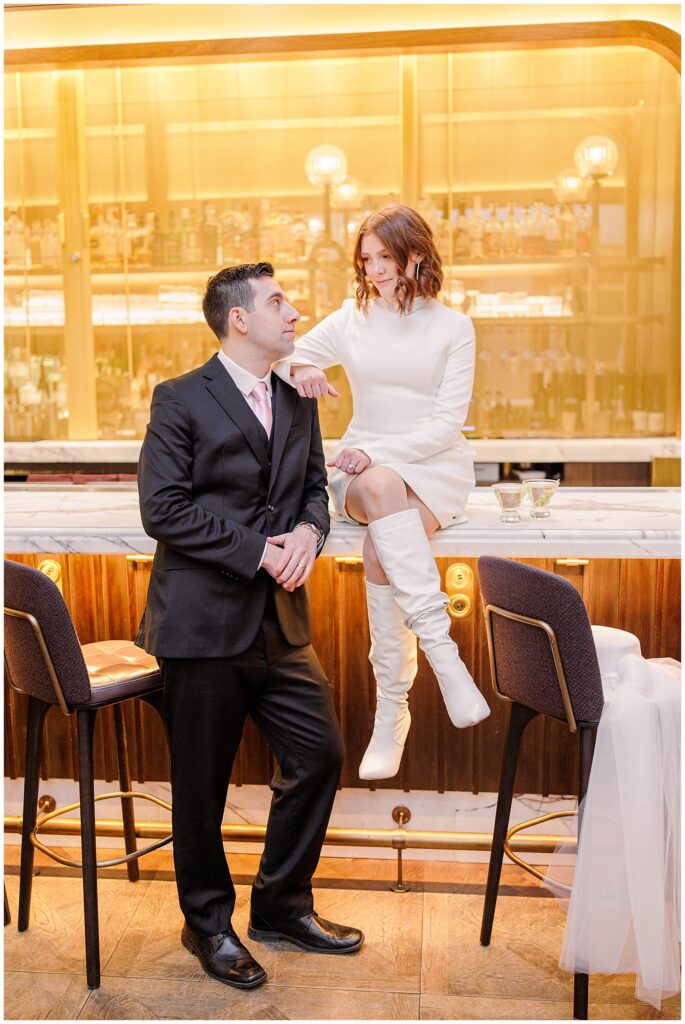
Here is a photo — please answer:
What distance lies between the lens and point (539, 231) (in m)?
5.38

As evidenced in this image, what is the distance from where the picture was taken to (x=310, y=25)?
5.05 meters

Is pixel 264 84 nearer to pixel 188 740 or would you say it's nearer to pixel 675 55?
pixel 675 55

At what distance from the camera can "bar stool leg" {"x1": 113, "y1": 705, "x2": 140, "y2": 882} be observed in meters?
2.78

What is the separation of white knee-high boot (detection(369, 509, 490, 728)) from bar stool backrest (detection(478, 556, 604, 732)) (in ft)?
0.36

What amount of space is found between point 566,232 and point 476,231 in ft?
1.55

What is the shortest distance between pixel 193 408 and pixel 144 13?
340cm

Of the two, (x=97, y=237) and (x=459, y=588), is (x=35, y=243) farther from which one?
(x=459, y=588)

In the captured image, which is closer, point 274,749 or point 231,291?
point 231,291

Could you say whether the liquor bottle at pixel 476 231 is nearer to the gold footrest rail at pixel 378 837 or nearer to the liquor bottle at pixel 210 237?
the liquor bottle at pixel 210 237

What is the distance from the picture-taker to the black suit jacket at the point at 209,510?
2273mm

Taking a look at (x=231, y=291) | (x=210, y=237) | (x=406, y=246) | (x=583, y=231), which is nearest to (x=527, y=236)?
(x=583, y=231)

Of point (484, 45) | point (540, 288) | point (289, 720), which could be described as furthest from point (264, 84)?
point (289, 720)

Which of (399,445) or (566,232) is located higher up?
(566,232)

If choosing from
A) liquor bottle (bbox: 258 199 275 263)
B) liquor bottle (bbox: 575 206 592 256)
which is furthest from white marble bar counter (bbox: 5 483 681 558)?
liquor bottle (bbox: 258 199 275 263)
